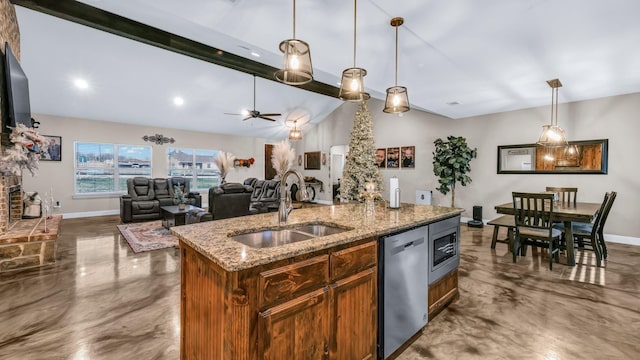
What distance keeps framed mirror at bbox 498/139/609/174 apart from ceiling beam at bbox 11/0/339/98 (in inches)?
219

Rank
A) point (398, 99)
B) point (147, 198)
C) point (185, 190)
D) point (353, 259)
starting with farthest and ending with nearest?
point (185, 190) → point (147, 198) → point (398, 99) → point (353, 259)

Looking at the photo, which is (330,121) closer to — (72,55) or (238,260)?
(72,55)

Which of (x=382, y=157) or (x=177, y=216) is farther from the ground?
(x=382, y=157)

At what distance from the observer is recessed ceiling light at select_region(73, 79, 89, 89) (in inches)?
221

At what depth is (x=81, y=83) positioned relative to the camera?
18.6 ft

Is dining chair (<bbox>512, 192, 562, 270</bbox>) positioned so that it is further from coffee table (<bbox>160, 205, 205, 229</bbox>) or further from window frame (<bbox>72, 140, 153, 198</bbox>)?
window frame (<bbox>72, 140, 153, 198</bbox>)

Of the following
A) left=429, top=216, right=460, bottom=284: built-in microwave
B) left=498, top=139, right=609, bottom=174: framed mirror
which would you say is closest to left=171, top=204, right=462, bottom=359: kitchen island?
left=429, top=216, right=460, bottom=284: built-in microwave

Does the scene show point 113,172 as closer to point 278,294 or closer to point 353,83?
point 353,83

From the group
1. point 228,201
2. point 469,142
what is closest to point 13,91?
point 228,201

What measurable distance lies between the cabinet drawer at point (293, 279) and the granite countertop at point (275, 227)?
0.07m

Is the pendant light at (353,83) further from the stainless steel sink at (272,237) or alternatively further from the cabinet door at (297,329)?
the cabinet door at (297,329)

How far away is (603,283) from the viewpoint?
120 inches

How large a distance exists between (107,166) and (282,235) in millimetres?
7768

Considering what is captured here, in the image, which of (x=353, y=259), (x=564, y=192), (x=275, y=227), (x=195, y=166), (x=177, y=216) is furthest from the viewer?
(x=195, y=166)
